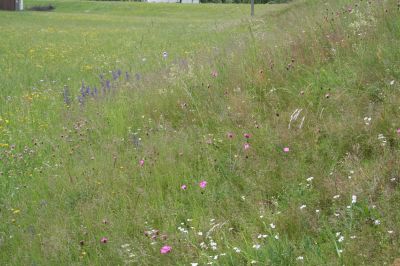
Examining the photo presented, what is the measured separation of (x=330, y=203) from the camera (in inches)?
134

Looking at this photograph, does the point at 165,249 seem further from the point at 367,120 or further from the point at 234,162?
the point at 367,120

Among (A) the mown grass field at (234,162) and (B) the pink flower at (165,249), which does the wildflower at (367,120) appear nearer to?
(A) the mown grass field at (234,162)

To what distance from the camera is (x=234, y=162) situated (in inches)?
164

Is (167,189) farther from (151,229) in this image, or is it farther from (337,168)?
(337,168)

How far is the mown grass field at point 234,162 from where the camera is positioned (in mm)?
3258

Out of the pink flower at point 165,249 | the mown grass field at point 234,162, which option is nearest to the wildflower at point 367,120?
the mown grass field at point 234,162

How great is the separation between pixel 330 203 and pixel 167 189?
1416 millimetres

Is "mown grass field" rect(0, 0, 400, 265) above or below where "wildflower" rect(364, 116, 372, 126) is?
below

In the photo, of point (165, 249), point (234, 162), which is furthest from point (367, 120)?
point (165, 249)

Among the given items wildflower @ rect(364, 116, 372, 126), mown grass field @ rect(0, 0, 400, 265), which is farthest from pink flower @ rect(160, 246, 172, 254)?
wildflower @ rect(364, 116, 372, 126)

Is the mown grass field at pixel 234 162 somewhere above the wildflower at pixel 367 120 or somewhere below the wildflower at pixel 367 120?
below

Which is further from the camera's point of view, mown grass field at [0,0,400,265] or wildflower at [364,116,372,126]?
wildflower at [364,116,372,126]

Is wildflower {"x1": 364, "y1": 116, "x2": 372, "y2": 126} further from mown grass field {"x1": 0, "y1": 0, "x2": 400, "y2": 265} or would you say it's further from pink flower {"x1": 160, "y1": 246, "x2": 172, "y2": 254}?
pink flower {"x1": 160, "y1": 246, "x2": 172, "y2": 254}

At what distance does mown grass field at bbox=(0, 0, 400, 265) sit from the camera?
326cm
